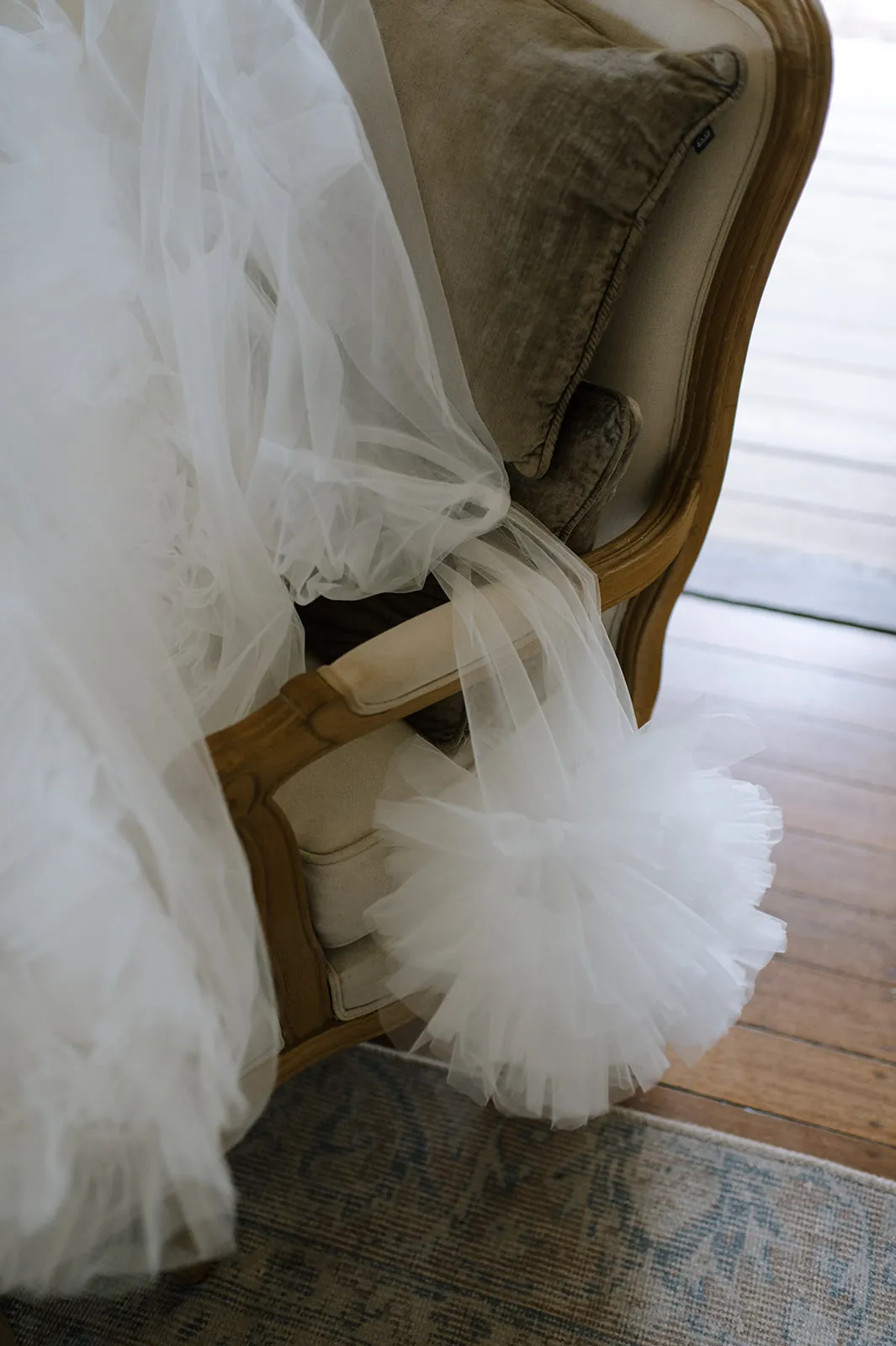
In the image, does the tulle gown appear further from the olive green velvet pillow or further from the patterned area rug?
the patterned area rug

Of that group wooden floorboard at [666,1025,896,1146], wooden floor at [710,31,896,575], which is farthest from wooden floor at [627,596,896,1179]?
wooden floor at [710,31,896,575]

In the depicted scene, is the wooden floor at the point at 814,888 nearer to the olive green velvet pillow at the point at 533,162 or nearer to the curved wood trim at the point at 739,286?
the curved wood trim at the point at 739,286

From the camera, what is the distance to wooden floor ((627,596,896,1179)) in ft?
4.25

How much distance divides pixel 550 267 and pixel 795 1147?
0.99m

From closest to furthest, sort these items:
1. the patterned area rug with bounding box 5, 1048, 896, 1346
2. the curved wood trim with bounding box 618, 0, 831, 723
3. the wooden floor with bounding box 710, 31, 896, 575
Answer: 1. the curved wood trim with bounding box 618, 0, 831, 723
2. the patterned area rug with bounding box 5, 1048, 896, 1346
3. the wooden floor with bounding box 710, 31, 896, 575

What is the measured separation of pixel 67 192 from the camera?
0.98 meters

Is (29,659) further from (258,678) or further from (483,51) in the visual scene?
(483,51)

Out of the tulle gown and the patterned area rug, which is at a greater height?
the tulle gown

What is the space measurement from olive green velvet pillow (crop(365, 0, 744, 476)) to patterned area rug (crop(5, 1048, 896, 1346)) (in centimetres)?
77

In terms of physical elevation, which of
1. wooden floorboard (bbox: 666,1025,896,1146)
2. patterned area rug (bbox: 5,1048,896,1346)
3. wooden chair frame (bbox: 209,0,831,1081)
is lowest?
wooden floorboard (bbox: 666,1025,896,1146)

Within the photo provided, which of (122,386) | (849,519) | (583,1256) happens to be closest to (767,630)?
(849,519)

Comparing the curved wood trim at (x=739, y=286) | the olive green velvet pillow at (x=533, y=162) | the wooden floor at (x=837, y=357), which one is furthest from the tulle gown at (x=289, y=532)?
the wooden floor at (x=837, y=357)

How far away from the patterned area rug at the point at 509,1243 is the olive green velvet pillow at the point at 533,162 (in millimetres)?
773

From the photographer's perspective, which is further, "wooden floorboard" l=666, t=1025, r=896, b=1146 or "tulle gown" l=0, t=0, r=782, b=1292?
"wooden floorboard" l=666, t=1025, r=896, b=1146
